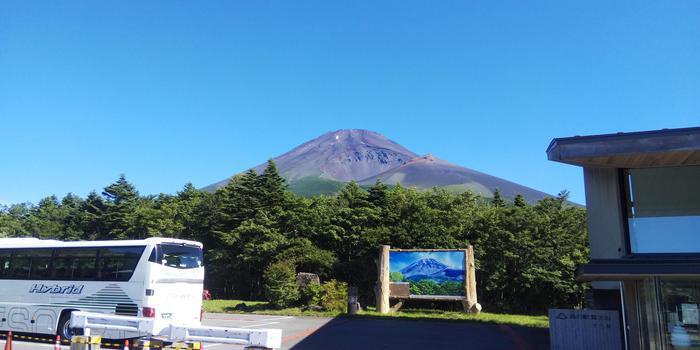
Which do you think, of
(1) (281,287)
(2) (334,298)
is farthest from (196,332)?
(1) (281,287)

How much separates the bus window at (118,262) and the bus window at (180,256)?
53 cm

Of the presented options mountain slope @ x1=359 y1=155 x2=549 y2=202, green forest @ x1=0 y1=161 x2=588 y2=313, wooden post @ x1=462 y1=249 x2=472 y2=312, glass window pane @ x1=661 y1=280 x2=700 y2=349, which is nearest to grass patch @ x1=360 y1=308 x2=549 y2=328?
wooden post @ x1=462 y1=249 x2=472 y2=312

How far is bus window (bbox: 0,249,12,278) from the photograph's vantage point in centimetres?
1480

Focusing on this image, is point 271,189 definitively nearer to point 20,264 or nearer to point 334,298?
point 334,298

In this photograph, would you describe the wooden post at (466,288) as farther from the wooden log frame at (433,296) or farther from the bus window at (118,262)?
the bus window at (118,262)

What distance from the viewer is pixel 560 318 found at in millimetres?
11375

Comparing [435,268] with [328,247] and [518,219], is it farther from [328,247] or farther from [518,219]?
[328,247]

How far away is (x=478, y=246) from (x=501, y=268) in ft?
5.99

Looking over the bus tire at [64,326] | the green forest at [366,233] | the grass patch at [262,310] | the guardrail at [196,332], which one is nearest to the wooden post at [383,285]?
the grass patch at [262,310]

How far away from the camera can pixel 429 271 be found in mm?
21703

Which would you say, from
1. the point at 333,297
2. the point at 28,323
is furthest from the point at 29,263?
the point at 333,297

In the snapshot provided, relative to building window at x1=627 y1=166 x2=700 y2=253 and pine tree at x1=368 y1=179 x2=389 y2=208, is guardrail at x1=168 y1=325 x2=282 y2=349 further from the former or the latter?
pine tree at x1=368 y1=179 x2=389 y2=208

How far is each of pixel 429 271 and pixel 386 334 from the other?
726cm

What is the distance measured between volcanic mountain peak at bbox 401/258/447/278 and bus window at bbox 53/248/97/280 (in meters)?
12.8
